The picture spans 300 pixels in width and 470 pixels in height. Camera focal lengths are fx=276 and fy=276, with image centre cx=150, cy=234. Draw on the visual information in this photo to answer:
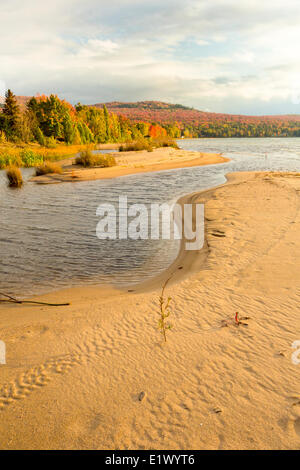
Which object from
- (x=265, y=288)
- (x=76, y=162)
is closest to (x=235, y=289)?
(x=265, y=288)

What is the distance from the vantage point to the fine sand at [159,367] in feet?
9.25

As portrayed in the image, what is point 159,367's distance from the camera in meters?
3.70

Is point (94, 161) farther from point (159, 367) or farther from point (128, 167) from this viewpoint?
point (159, 367)

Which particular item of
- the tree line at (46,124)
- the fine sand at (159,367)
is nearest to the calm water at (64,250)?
the fine sand at (159,367)

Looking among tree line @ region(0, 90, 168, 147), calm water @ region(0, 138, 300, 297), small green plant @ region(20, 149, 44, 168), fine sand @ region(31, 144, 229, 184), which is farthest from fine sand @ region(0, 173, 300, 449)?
tree line @ region(0, 90, 168, 147)

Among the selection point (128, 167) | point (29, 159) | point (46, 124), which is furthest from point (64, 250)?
point (46, 124)

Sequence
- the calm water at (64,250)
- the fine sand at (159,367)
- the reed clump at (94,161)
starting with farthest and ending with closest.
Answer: the reed clump at (94,161), the calm water at (64,250), the fine sand at (159,367)

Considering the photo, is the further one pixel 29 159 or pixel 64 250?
pixel 29 159

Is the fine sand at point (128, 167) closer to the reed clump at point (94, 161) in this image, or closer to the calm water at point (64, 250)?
the reed clump at point (94, 161)

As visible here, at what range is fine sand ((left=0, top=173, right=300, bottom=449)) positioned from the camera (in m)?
2.82

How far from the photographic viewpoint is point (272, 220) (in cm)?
1027

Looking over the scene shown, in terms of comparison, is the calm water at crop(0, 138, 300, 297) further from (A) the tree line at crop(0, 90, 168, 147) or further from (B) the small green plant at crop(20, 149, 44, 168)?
(A) the tree line at crop(0, 90, 168, 147)

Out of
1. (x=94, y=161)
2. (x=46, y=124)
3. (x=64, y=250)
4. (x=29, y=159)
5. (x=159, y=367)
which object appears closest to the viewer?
(x=159, y=367)
